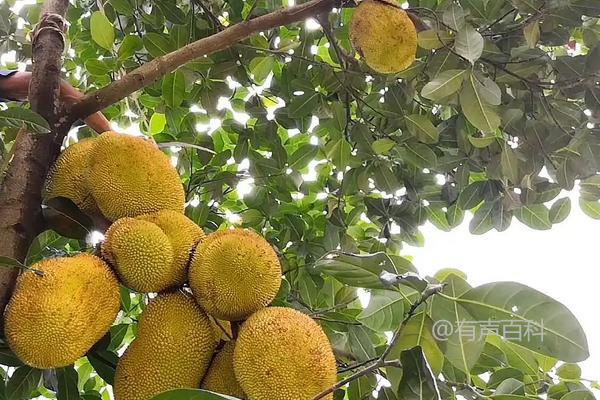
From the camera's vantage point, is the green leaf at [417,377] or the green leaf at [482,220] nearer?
the green leaf at [417,377]

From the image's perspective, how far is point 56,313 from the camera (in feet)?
2.21

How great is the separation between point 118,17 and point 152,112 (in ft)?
0.83

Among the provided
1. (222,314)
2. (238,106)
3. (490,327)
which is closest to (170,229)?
(222,314)

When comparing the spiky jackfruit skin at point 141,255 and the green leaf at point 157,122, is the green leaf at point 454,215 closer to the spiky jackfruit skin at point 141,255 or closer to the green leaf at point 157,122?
the green leaf at point 157,122

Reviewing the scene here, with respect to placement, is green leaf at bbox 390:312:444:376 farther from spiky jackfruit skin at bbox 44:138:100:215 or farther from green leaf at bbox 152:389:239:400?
spiky jackfruit skin at bbox 44:138:100:215

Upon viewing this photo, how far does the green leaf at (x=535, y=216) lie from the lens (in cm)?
133

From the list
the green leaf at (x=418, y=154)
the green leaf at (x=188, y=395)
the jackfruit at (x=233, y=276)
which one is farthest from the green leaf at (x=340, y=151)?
the green leaf at (x=188, y=395)

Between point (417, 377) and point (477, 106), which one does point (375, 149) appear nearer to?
point (477, 106)

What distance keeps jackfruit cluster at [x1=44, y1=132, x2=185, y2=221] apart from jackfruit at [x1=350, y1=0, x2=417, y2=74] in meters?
0.35

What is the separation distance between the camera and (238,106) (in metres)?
1.50

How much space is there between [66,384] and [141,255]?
0.24 metres

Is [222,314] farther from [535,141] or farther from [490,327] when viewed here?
[535,141]

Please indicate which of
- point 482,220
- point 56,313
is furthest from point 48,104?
point 482,220

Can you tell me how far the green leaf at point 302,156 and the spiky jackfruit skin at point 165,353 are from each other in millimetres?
680
